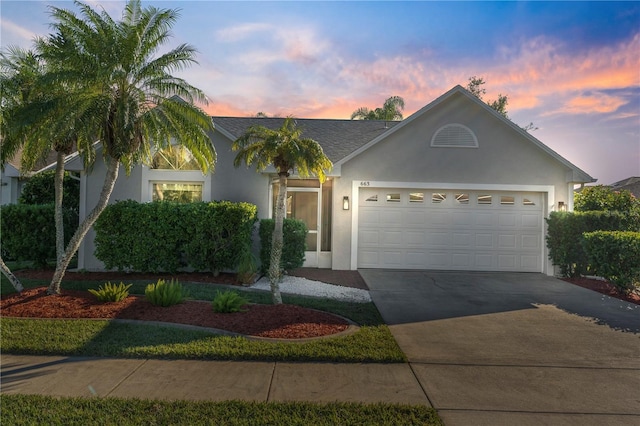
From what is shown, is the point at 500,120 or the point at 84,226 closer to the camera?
the point at 84,226

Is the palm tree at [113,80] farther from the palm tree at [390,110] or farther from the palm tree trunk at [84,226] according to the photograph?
the palm tree at [390,110]

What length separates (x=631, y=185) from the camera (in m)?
28.2

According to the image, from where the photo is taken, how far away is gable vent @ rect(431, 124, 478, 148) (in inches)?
457

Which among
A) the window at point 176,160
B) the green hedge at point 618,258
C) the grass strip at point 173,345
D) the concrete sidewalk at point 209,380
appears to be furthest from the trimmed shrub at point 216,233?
the green hedge at point 618,258

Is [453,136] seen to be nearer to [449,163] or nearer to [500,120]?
[449,163]

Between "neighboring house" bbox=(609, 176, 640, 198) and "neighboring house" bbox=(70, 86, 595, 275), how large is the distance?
21.0 meters

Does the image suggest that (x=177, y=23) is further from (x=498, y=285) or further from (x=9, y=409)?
(x=498, y=285)

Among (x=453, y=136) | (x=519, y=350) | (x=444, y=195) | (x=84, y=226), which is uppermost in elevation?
(x=453, y=136)

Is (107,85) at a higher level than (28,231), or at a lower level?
higher

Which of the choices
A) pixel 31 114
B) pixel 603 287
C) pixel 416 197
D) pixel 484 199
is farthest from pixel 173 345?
pixel 603 287

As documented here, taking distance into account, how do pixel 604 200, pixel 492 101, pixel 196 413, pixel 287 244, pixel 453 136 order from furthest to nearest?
pixel 492 101
pixel 604 200
pixel 453 136
pixel 287 244
pixel 196 413

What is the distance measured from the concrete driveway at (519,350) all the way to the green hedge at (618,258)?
0.66m

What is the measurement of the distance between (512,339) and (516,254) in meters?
6.87

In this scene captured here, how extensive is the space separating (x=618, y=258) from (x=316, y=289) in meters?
7.27
